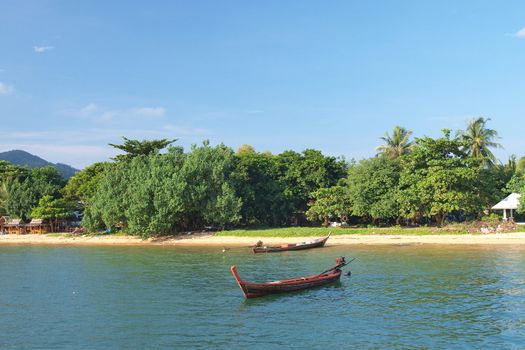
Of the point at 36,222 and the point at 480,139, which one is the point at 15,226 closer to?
the point at 36,222

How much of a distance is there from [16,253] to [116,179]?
14940mm

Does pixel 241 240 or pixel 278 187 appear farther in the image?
pixel 278 187

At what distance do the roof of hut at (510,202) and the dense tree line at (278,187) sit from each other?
946 mm

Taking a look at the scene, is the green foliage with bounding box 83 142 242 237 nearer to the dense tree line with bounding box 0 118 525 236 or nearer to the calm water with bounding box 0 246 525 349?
the dense tree line with bounding box 0 118 525 236

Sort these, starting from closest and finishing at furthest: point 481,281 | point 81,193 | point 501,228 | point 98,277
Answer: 1. point 481,281
2. point 98,277
3. point 501,228
4. point 81,193

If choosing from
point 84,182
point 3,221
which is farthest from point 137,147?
point 3,221

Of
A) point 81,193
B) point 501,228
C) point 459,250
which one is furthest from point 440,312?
point 81,193

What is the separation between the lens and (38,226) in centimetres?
7231

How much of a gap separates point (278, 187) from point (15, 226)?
135 feet

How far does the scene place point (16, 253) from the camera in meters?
50.1

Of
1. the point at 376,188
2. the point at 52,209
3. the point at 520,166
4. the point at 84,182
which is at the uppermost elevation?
the point at 520,166

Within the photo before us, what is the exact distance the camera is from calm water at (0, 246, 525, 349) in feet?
59.7

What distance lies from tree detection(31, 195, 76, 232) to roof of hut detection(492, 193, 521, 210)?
57.5m

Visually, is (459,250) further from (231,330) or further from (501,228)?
(231,330)
